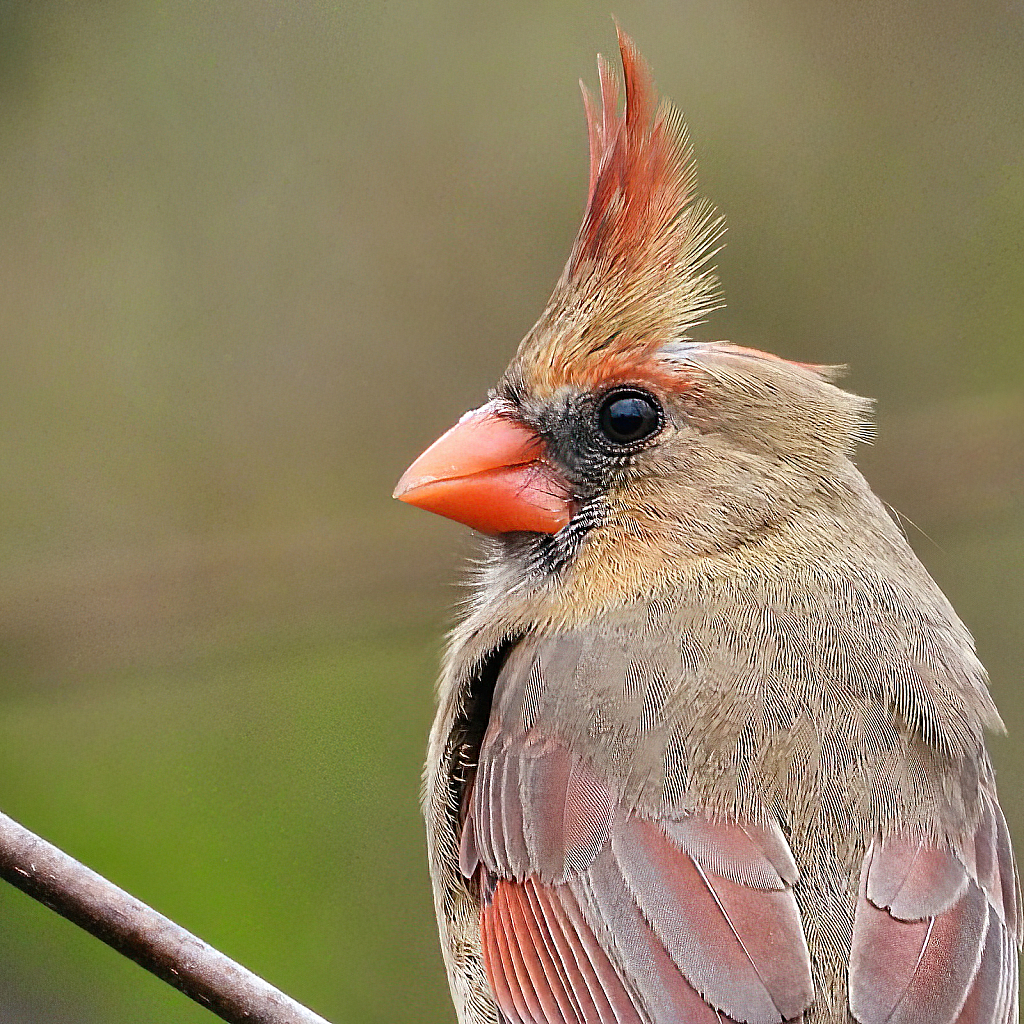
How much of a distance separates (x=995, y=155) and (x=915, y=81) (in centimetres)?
35

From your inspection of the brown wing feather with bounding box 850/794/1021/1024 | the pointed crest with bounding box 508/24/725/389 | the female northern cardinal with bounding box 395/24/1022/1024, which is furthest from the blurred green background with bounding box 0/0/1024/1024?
the brown wing feather with bounding box 850/794/1021/1024

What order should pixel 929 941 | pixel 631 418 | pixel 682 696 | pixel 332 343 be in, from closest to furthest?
pixel 929 941, pixel 682 696, pixel 631 418, pixel 332 343

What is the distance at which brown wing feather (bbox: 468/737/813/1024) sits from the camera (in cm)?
238

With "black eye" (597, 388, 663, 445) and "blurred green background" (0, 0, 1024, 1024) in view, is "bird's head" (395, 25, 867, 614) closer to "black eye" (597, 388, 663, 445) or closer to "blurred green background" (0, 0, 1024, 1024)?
"black eye" (597, 388, 663, 445)


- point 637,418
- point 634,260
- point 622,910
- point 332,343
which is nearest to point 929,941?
point 622,910

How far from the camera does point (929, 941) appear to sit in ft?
7.99

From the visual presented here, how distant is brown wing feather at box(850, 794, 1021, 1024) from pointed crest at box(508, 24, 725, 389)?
1.06 meters

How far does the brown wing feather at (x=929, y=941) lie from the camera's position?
2342 millimetres

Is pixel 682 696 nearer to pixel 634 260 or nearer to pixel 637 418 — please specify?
pixel 637 418

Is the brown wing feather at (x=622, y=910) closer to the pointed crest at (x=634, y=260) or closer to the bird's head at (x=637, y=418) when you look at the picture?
the bird's head at (x=637, y=418)

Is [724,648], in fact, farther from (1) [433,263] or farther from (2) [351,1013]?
(1) [433,263]

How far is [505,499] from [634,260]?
51 cm

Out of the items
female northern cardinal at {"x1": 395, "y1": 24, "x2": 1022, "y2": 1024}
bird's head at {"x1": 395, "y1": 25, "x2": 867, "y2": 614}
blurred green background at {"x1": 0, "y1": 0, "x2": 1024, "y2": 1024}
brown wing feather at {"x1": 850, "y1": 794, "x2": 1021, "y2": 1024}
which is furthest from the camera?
blurred green background at {"x1": 0, "y1": 0, "x2": 1024, "y2": 1024}

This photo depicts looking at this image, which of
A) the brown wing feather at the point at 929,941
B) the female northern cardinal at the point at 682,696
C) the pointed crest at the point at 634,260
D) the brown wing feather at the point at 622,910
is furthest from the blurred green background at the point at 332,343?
the brown wing feather at the point at 929,941
